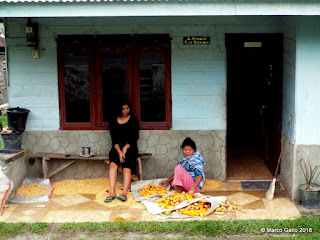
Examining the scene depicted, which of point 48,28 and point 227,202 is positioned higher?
point 48,28

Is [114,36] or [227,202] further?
[114,36]

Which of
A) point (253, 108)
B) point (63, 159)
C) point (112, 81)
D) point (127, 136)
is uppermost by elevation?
point (112, 81)

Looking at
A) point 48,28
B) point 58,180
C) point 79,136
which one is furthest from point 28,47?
point 58,180

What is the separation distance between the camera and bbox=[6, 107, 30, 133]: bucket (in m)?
8.49

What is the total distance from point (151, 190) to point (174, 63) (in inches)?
86.6

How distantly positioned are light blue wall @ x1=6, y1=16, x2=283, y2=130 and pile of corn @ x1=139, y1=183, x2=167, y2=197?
1147mm

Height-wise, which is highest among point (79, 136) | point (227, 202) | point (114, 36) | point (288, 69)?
point (114, 36)

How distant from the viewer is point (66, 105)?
8.82 metres

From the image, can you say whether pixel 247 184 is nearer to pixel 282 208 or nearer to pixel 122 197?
pixel 282 208

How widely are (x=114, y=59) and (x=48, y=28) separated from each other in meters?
1.24

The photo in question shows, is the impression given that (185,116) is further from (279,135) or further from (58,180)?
(58,180)

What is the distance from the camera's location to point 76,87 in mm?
8750

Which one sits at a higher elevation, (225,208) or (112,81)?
(112,81)

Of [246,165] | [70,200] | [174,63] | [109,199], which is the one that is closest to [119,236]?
[109,199]
